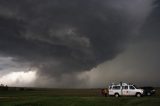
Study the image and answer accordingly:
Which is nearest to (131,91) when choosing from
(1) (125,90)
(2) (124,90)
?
(1) (125,90)

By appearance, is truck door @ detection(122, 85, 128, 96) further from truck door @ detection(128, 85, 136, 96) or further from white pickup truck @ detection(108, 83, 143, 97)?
truck door @ detection(128, 85, 136, 96)

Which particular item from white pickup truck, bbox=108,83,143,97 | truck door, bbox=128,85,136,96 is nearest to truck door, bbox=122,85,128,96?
white pickup truck, bbox=108,83,143,97

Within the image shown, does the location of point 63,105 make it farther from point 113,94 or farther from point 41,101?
point 113,94

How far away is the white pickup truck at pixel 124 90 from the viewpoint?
6381 cm

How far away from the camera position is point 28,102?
55.8m

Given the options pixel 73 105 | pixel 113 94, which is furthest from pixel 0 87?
pixel 73 105

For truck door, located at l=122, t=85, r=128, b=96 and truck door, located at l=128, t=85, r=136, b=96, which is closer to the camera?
truck door, located at l=128, t=85, r=136, b=96

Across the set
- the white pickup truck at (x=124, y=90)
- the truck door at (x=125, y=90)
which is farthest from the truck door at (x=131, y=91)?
the truck door at (x=125, y=90)

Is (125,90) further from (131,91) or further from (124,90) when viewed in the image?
(131,91)

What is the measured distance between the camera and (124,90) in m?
64.2

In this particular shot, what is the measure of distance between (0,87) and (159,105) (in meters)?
106

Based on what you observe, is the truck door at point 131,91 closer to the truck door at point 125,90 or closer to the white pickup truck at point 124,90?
the white pickup truck at point 124,90

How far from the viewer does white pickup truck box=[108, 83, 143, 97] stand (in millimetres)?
63812

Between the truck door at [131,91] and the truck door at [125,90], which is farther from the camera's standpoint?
the truck door at [125,90]
